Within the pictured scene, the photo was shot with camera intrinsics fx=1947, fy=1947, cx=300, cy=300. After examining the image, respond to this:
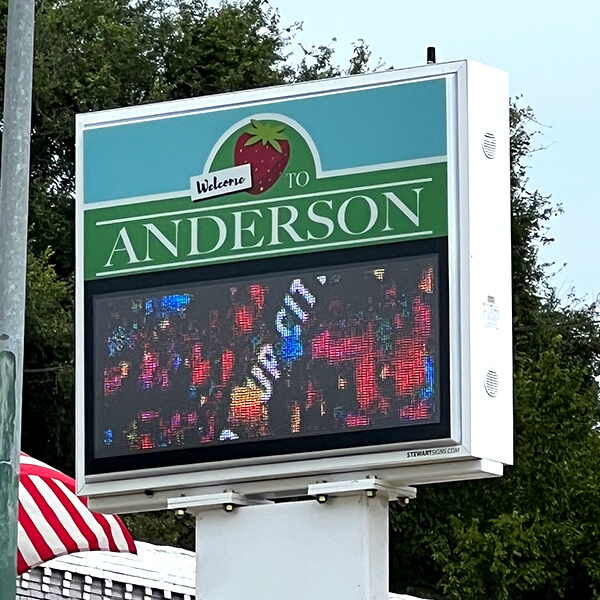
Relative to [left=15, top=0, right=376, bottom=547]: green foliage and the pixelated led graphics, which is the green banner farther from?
[left=15, top=0, right=376, bottom=547]: green foliage

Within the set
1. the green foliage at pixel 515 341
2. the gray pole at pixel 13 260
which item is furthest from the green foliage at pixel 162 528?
the gray pole at pixel 13 260

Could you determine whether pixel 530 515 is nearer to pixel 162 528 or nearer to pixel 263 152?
pixel 162 528

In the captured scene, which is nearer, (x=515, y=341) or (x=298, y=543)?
(x=298, y=543)

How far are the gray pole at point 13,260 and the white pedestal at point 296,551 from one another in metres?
1.59

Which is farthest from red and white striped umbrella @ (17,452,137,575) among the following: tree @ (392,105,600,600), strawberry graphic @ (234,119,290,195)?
tree @ (392,105,600,600)

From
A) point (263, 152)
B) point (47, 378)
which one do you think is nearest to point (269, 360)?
point (263, 152)

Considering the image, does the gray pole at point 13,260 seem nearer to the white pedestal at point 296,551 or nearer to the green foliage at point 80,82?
the white pedestal at point 296,551

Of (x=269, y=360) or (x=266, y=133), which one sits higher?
(x=266, y=133)

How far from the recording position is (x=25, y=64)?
11773 millimetres

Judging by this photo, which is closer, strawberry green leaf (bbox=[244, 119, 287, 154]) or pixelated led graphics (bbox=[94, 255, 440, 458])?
pixelated led graphics (bbox=[94, 255, 440, 458])

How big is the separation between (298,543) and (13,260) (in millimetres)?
2470

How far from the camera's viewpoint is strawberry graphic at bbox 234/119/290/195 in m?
12.2

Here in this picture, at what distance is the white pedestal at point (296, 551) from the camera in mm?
11773

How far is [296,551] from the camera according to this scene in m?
12.0
